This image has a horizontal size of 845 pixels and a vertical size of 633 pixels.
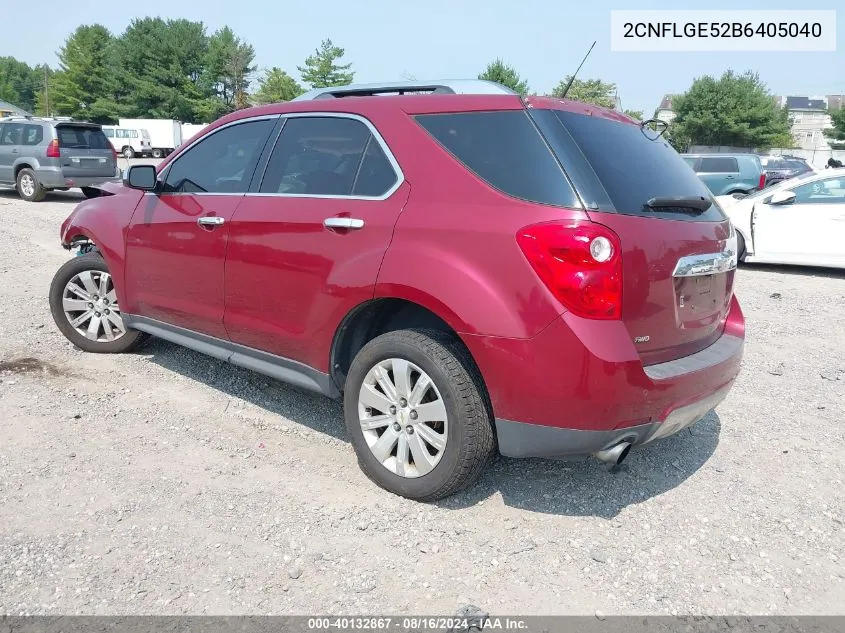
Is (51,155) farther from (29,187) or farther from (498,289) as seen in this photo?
(498,289)

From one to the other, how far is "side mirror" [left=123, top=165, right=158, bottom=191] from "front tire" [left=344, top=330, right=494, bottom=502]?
6.68 feet

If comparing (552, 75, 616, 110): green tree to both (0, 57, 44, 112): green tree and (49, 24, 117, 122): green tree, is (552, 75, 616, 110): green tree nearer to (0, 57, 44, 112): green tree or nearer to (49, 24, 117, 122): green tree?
(49, 24, 117, 122): green tree

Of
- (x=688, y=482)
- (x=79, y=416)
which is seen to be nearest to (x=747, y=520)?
(x=688, y=482)

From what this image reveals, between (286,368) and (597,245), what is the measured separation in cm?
183

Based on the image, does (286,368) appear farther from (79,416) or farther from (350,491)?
(79,416)

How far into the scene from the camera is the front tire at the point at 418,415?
292 cm

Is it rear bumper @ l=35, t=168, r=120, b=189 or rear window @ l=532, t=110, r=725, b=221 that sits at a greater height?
rear bumper @ l=35, t=168, r=120, b=189

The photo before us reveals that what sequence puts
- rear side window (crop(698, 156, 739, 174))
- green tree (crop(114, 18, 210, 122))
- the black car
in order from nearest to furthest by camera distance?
rear side window (crop(698, 156, 739, 174)) → the black car → green tree (crop(114, 18, 210, 122))

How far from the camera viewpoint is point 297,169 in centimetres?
368

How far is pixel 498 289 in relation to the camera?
2.76 metres


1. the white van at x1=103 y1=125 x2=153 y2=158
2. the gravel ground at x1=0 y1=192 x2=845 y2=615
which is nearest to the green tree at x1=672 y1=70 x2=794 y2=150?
the white van at x1=103 y1=125 x2=153 y2=158

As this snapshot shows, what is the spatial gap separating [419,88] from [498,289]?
1.35 metres

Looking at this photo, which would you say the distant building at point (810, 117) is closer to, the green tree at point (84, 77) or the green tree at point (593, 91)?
the green tree at point (593, 91)

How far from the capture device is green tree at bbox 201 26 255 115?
235 feet
